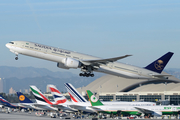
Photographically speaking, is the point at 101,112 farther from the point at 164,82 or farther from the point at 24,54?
the point at 164,82

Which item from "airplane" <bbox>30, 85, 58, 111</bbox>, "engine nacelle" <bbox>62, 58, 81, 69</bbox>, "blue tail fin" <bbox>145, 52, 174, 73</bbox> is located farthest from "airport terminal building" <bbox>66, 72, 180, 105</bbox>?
"engine nacelle" <bbox>62, 58, 81, 69</bbox>

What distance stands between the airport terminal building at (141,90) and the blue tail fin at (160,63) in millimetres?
36470

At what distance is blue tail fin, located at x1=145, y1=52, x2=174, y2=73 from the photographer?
75.6m

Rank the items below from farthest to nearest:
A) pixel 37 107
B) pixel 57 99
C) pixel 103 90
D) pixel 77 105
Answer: pixel 103 90
pixel 37 107
pixel 57 99
pixel 77 105

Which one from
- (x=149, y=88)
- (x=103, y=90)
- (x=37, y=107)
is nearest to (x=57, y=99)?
(x=37, y=107)

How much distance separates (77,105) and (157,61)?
23079 millimetres

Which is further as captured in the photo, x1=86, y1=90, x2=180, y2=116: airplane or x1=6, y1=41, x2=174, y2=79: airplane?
x1=86, y1=90, x2=180, y2=116: airplane

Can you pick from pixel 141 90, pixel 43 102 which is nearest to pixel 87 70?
pixel 43 102

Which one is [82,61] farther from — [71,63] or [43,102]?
[43,102]

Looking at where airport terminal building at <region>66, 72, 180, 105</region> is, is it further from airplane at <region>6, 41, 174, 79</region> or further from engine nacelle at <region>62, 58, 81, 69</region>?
engine nacelle at <region>62, 58, 81, 69</region>

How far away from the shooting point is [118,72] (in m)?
69.5

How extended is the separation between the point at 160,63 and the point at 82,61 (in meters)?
21.4

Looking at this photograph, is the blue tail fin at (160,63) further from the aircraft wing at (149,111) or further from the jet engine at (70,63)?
the jet engine at (70,63)

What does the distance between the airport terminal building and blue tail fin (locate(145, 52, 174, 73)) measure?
36.5m
